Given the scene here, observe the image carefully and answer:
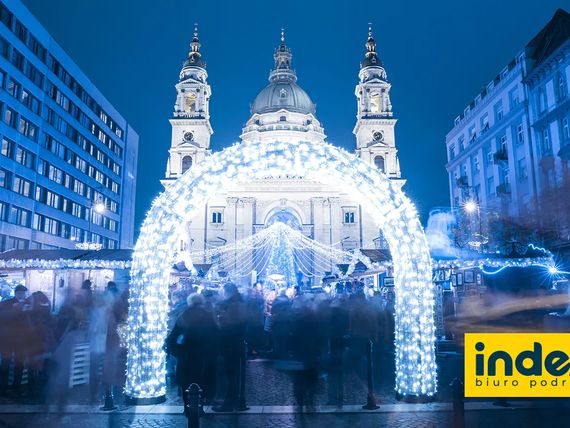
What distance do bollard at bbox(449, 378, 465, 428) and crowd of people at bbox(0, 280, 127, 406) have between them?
6.05 metres

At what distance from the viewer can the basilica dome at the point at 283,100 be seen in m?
73.1

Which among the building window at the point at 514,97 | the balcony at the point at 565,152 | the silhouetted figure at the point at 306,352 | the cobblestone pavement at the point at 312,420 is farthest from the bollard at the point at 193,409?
the building window at the point at 514,97

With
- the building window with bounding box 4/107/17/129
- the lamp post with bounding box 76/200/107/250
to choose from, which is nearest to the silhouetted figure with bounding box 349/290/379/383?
the lamp post with bounding box 76/200/107/250

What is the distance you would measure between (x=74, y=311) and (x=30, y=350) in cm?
119

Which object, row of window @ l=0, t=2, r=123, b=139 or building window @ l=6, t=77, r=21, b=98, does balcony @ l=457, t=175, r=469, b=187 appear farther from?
row of window @ l=0, t=2, r=123, b=139

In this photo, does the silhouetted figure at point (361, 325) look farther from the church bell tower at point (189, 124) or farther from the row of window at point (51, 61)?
the church bell tower at point (189, 124)

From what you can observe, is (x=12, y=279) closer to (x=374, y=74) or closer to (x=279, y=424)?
(x=279, y=424)

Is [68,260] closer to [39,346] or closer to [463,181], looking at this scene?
[39,346]

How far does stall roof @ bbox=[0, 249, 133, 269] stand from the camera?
22.2 meters

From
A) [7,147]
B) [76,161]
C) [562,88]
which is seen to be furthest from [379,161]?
[7,147]

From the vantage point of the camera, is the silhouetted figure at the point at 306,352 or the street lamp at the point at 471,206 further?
the street lamp at the point at 471,206

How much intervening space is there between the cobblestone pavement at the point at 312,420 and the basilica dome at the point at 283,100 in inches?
2618

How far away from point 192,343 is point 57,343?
4006 millimetres

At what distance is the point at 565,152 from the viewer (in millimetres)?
28828
